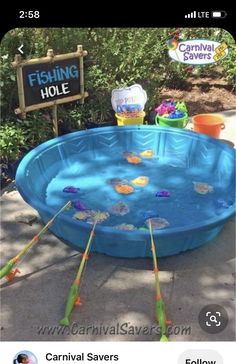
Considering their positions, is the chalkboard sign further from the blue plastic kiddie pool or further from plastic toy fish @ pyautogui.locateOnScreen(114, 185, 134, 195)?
plastic toy fish @ pyautogui.locateOnScreen(114, 185, 134, 195)

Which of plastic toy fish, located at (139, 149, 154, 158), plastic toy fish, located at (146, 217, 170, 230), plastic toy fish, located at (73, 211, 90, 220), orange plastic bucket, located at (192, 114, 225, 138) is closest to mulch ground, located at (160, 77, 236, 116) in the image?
orange plastic bucket, located at (192, 114, 225, 138)

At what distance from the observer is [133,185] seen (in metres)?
4.67

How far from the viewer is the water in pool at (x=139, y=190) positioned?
4.14 m

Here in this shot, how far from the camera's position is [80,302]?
300 cm

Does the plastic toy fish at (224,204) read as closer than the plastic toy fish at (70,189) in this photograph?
Yes

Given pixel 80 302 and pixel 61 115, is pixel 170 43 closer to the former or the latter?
pixel 61 115

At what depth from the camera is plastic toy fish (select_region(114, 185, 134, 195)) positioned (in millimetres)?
4504

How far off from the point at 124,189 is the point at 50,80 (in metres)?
1.45

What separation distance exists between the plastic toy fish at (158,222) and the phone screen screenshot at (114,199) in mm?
22

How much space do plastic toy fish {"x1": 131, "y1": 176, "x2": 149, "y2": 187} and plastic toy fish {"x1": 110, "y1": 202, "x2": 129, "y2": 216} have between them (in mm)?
443

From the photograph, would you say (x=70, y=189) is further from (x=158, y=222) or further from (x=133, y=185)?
(x=158, y=222)
